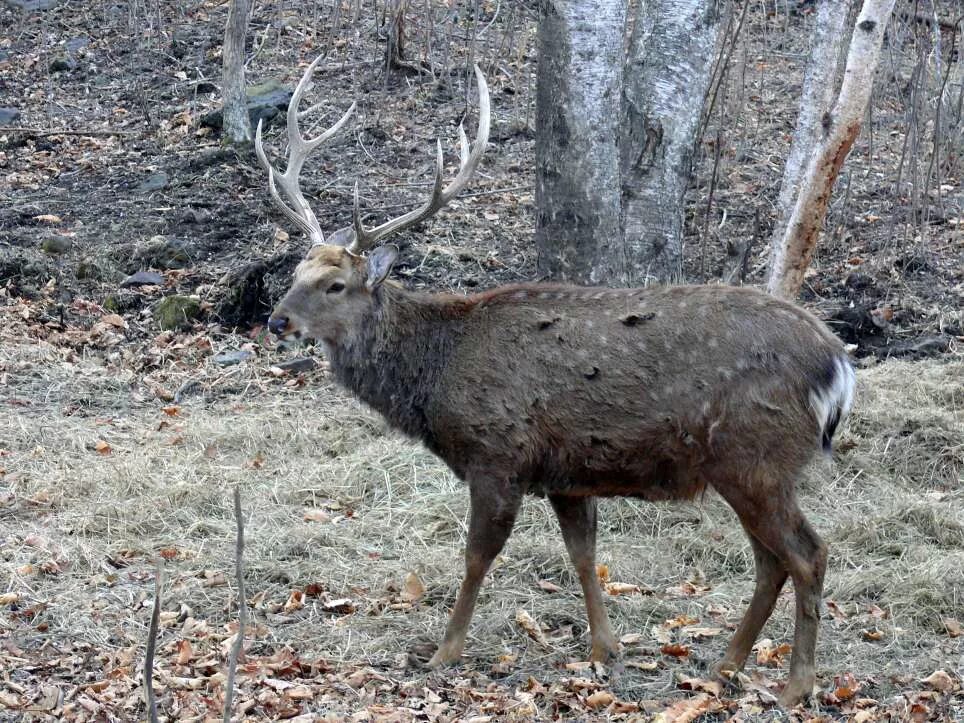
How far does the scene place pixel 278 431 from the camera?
8.70 metres

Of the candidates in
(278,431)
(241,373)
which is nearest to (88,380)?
(241,373)

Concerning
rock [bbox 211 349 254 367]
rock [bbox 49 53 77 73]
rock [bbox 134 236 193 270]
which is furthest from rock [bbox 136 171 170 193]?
rock [bbox 49 53 77 73]

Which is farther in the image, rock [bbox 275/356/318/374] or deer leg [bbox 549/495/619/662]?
rock [bbox 275/356/318/374]

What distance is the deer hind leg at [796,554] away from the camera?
5344 millimetres

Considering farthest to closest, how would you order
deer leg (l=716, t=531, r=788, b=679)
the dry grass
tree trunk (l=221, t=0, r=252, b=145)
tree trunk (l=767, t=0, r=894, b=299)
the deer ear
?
1. tree trunk (l=221, t=0, r=252, b=145)
2. tree trunk (l=767, t=0, r=894, b=299)
3. the deer ear
4. the dry grass
5. deer leg (l=716, t=531, r=788, b=679)

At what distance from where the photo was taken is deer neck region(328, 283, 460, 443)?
6.00 metres

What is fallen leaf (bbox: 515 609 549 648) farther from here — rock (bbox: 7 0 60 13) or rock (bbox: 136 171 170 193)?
rock (bbox: 7 0 60 13)

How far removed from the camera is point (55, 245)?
468 inches

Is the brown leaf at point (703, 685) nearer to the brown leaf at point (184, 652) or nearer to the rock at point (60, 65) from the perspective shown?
the brown leaf at point (184, 652)

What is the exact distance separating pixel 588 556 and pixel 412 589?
1.04 metres

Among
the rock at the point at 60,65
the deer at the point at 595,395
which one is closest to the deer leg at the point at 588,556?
the deer at the point at 595,395

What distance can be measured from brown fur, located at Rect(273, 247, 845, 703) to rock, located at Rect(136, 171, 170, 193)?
7.57 metres

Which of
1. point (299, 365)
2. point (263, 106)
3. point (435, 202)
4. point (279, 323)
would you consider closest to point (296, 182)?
point (435, 202)

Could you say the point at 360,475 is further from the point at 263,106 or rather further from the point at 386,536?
the point at 263,106
